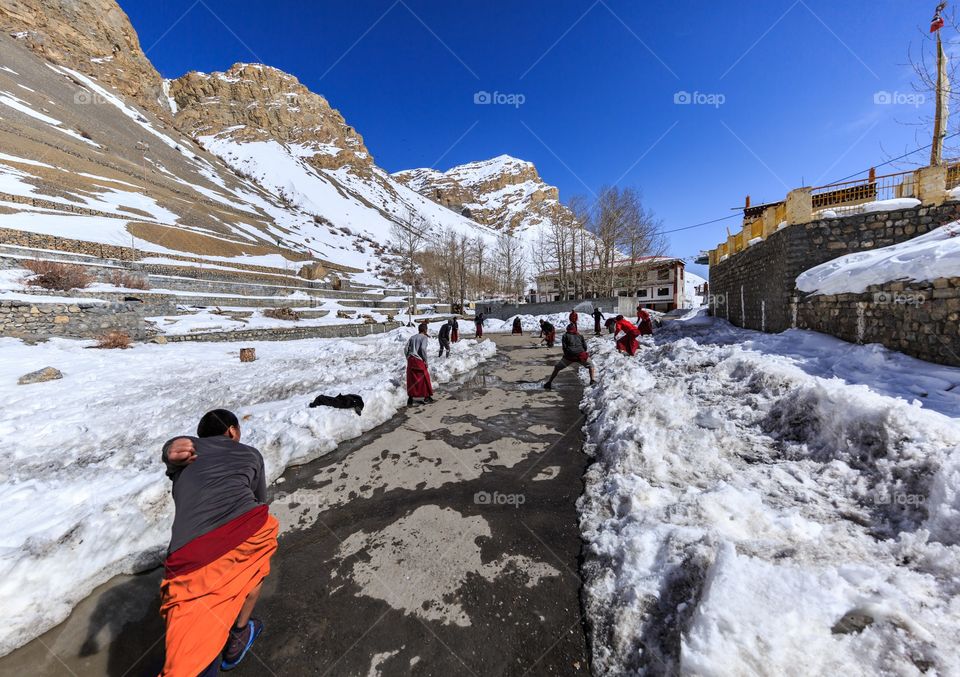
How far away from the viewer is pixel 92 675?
204 cm

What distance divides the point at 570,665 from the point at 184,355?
43.5 feet

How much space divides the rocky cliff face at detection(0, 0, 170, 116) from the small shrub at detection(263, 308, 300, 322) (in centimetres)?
8209

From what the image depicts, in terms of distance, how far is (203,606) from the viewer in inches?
70.8

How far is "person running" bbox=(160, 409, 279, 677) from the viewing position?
1745 millimetres

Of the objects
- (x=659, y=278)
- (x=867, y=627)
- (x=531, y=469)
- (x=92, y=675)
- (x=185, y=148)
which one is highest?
(x=185, y=148)

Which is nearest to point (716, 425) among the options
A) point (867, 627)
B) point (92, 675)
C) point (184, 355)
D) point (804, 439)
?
point (804, 439)

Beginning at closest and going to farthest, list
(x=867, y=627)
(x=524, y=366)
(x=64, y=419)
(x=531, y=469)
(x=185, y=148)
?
1. (x=867, y=627)
2. (x=531, y=469)
3. (x=64, y=419)
4. (x=524, y=366)
5. (x=185, y=148)

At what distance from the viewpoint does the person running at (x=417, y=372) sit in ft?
22.4

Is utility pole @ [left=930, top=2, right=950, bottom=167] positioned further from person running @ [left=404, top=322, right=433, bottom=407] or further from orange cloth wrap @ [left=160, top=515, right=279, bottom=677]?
orange cloth wrap @ [left=160, top=515, right=279, bottom=677]

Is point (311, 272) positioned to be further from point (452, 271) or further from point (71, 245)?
point (452, 271)

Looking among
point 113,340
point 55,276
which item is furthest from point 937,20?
point 55,276

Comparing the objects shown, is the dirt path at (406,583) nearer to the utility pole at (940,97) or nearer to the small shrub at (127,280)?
the utility pole at (940,97)

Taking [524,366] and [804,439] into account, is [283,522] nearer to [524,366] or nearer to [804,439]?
[804,439]

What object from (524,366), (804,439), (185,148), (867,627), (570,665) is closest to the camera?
(867,627)
